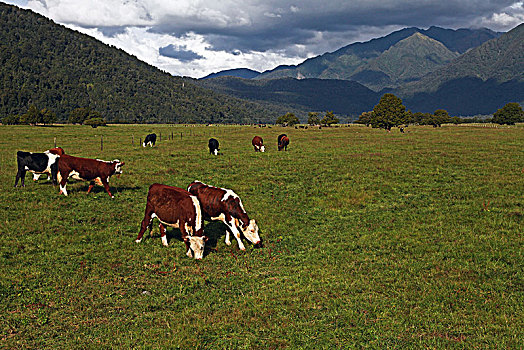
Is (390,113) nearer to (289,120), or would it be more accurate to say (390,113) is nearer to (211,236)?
(211,236)


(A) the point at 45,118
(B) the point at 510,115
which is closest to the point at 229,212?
(A) the point at 45,118

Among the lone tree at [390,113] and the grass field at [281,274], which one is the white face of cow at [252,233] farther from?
the lone tree at [390,113]

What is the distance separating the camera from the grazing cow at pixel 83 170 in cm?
1745

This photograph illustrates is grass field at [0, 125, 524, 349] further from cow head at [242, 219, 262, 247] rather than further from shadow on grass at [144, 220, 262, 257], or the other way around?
cow head at [242, 219, 262, 247]

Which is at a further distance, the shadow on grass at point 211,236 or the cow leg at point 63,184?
the cow leg at point 63,184

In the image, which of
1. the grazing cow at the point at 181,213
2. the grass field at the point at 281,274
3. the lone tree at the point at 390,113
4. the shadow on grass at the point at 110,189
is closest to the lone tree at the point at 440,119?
the lone tree at the point at 390,113

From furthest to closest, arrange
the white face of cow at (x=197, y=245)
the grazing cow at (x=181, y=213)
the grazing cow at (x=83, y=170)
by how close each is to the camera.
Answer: the grazing cow at (x=83, y=170) < the grazing cow at (x=181, y=213) < the white face of cow at (x=197, y=245)

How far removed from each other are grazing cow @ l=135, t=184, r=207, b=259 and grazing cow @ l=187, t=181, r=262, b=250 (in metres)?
0.92

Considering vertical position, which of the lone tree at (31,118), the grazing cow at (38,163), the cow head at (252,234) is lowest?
the cow head at (252,234)

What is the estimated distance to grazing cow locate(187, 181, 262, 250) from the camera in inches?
479

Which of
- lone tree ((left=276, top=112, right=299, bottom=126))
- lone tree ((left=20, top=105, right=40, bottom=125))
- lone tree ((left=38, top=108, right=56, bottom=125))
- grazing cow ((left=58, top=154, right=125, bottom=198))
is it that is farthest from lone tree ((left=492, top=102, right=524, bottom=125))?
lone tree ((left=20, top=105, right=40, bottom=125))

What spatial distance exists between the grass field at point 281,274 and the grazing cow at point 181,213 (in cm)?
57

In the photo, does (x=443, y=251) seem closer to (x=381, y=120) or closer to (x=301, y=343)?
(x=301, y=343)

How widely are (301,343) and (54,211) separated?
1310 cm
